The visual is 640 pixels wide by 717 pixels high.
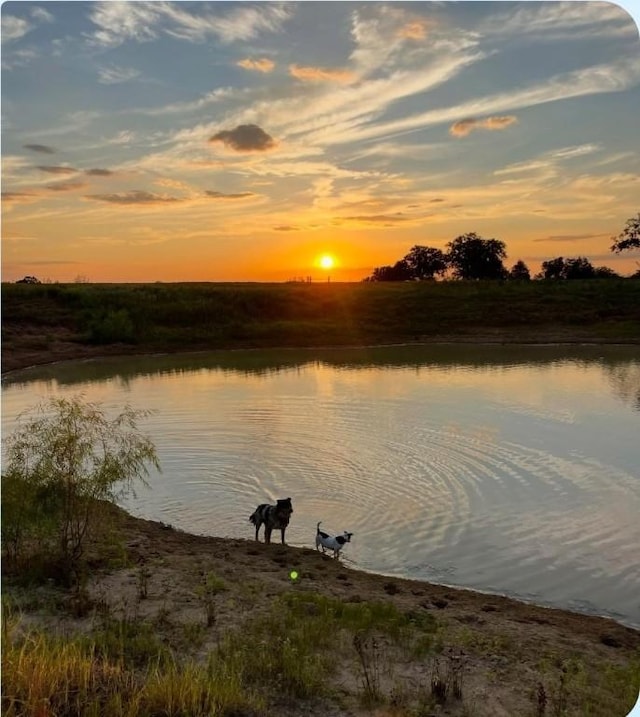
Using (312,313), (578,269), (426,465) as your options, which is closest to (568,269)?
(578,269)

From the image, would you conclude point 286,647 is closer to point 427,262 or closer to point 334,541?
point 334,541

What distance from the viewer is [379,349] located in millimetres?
46062

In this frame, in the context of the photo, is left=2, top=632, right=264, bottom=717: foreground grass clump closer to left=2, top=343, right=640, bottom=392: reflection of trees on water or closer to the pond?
the pond

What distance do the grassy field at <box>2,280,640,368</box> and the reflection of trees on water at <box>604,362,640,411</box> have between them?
14.8m

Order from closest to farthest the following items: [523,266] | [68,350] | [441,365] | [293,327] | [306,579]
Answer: [306,579]
[441,365]
[68,350]
[293,327]
[523,266]

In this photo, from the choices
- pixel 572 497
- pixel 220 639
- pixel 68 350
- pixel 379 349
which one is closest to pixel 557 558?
pixel 572 497

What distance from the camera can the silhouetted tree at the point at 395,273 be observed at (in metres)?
119

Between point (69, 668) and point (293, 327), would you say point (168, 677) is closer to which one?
point (69, 668)

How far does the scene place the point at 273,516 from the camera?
11578 mm

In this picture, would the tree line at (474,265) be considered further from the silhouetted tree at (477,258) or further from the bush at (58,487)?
the bush at (58,487)

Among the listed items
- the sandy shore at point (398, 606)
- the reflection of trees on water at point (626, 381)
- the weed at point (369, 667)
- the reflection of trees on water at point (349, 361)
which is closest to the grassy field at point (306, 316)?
the reflection of trees on water at point (349, 361)

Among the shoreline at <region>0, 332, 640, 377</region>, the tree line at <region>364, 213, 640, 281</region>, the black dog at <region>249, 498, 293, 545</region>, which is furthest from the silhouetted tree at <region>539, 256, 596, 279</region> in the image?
the black dog at <region>249, 498, 293, 545</region>

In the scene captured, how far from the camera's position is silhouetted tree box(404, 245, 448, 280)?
376 ft

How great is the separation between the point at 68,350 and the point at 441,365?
77.5ft
